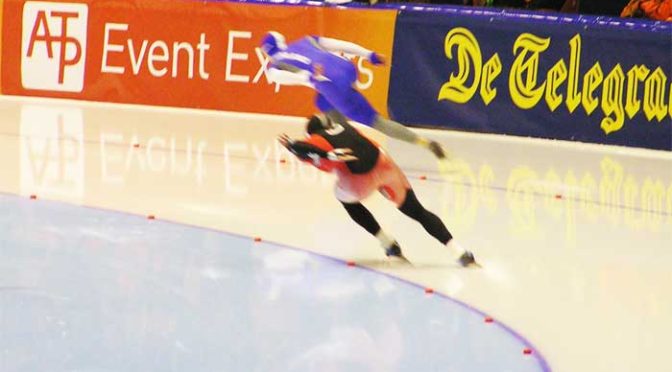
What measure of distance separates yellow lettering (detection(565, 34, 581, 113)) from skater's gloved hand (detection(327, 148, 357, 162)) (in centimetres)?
503

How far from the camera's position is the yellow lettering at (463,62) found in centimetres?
1121

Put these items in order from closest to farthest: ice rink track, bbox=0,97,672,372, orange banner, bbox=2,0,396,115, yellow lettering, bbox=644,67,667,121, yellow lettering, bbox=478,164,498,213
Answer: ice rink track, bbox=0,97,672,372 < yellow lettering, bbox=478,164,498,213 < yellow lettering, bbox=644,67,667,121 < orange banner, bbox=2,0,396,115

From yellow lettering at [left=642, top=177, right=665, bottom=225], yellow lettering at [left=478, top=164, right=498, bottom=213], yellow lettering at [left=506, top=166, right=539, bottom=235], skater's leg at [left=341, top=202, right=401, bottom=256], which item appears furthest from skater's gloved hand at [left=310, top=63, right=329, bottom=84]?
yellow lettering at [left=642, top=177, right=665, bottom=225]

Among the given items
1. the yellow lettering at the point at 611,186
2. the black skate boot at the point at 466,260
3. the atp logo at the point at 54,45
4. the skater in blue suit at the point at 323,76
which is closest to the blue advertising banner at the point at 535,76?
the yellow lettering at the point at 611,186

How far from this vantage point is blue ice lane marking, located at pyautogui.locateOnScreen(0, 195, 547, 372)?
4.79 metres

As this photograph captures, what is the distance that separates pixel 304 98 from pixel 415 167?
2.48 m

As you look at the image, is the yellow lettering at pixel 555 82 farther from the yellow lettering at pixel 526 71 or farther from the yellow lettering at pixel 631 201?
the yellow lettering at pixel 631 201

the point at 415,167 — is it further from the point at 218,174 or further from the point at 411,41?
the point at 411,41

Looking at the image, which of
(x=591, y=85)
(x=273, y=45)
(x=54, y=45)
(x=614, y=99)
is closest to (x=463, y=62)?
(x=591, y=85)

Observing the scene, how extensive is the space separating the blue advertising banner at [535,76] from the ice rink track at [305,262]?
52cm

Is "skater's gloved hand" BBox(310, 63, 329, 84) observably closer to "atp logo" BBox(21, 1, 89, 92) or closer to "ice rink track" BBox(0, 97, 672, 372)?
"ice rink track" BBox(0, 97, 672, 372)

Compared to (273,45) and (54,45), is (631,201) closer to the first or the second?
(273,45)

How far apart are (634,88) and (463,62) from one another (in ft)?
4.65

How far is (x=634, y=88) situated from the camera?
1075 centimetres
